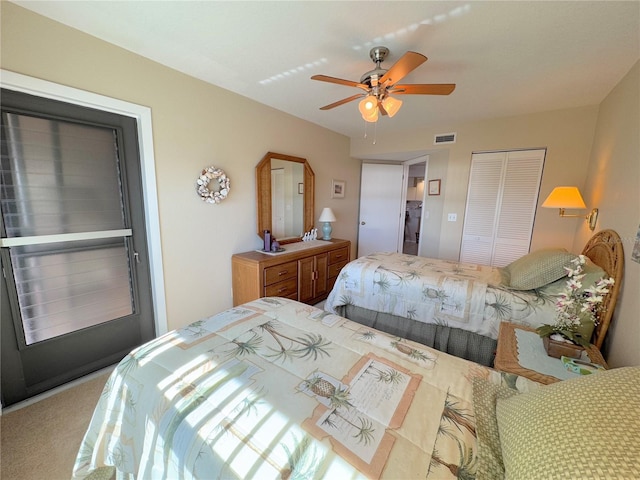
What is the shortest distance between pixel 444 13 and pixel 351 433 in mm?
2135

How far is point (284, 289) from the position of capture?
2891 mm

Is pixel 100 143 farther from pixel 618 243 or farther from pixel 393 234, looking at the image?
pixel 393 234

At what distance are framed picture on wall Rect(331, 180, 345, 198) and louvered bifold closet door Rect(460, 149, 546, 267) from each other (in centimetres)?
193

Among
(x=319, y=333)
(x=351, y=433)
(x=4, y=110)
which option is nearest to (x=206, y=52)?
(x=4, y=110)

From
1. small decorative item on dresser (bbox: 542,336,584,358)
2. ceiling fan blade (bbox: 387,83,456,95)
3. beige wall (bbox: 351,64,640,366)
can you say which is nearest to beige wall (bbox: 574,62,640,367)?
beige wall (bbox: 351,64,640,366)

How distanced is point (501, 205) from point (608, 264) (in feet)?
5.87

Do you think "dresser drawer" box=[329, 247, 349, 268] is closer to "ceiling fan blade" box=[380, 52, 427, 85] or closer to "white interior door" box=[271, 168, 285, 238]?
"white interior door" box=[271, 168, 285, 238]

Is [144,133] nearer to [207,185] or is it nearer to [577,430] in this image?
[207,185]

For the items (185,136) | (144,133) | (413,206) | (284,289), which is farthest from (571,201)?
(413,206)

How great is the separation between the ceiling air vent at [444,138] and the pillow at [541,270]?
2058mm

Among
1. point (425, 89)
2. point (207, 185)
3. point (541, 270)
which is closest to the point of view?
point (425, 89)

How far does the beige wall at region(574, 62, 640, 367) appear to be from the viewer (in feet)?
4.47

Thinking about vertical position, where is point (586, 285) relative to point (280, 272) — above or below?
above

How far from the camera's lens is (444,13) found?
4.79 feet
